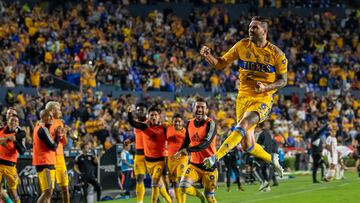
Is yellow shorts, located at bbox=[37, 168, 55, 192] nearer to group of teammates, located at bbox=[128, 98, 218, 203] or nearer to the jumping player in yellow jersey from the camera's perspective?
group of teammates, located at bbox=[128, 98, 218, 203]

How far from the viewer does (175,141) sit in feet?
63.7

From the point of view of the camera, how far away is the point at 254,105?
12367mm

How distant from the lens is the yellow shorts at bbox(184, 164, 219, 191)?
15070mm

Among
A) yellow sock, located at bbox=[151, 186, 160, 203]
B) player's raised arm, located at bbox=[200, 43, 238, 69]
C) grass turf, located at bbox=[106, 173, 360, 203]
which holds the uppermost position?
player's raised arm, located at bbox=[200, 43, 238, 69]

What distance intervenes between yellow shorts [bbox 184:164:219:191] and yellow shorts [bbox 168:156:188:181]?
3.20 metres

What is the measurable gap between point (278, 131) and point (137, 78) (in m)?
6.26

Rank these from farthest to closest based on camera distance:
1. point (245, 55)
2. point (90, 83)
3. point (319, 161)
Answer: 1. point (90, 83)
2. point (319, 161)
3. point (245, 55)

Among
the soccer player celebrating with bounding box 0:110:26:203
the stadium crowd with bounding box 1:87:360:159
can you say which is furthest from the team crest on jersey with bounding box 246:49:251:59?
the stadium crowd with bounding box 1:87:360:159

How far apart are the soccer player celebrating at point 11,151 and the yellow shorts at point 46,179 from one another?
124 centimetres

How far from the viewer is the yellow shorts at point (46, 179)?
16.3 m

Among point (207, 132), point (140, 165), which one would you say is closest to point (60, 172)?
point (140, 165)

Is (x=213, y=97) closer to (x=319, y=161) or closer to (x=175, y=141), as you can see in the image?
(x=319, y=161)

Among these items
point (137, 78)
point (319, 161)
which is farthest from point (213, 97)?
point (319, 161)

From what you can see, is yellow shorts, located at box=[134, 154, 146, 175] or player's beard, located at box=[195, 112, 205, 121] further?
yellow shorts, located at box=[134, 154, 146, 175]
